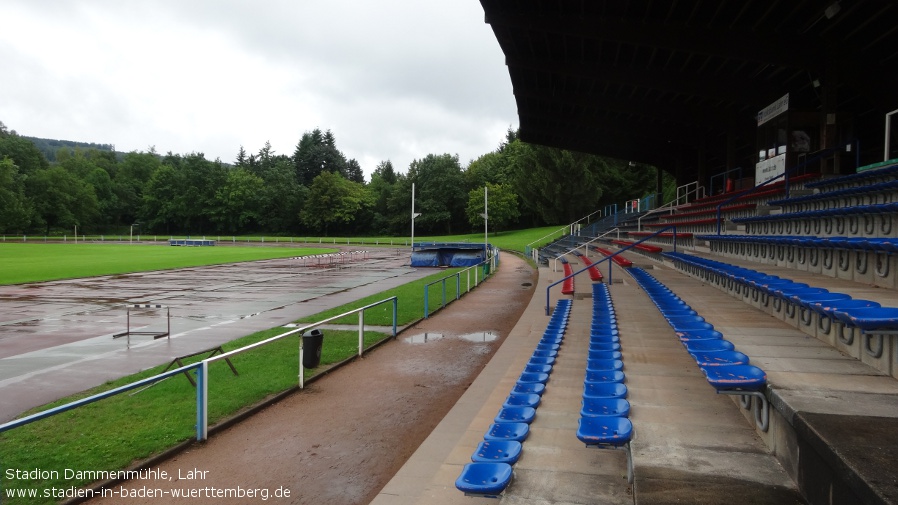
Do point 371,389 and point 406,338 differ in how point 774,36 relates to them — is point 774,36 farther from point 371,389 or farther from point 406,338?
point 371,389

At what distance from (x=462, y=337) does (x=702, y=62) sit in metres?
14.4

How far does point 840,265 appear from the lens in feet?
21.2

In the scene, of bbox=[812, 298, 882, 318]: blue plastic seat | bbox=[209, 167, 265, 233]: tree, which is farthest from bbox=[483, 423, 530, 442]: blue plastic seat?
bbox=[209, 167, 265, 233]: tree

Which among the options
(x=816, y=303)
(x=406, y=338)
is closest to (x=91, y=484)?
(x=816, y=303)

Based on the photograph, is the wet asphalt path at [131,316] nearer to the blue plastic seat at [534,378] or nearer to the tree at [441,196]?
the blue plastic seat at [534,378]

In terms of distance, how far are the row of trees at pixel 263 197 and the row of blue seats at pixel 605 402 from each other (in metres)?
60.7

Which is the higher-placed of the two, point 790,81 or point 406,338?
point 790,81

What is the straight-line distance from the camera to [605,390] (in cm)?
464

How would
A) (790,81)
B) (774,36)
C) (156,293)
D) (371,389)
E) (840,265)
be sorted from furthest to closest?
1. (156,293)
2. (790,81)
3. (774,36)
4. (371,389)
5. (840,265)

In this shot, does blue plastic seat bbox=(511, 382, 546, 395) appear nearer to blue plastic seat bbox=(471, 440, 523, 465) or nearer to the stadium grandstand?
the stadium grandstand

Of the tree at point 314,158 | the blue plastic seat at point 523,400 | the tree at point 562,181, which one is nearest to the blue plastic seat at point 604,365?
the blue plastic seat at point 523,400

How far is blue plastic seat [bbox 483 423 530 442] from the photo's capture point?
426 centimetres

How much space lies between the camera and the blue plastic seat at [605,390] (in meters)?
4.49

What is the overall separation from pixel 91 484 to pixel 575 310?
993cm
